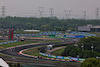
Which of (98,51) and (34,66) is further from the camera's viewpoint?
(98,51)

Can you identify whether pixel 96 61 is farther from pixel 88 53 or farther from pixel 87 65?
pixel 88 53

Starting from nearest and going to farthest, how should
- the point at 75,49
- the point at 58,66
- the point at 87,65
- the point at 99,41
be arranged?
1. the point at 87,65
2. the point at 58,66
3. the point at 75,49
4. the point at 99,41

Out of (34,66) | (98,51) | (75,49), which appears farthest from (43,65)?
(98,51)

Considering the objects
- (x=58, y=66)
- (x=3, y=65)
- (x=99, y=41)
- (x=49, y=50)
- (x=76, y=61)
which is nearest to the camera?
(x=3, y=65)

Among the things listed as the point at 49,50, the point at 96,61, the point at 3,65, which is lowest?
the point at 49,50

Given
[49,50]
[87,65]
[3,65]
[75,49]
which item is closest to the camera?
[3,65]

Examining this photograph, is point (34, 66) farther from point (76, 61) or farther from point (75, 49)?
point (75, 49)

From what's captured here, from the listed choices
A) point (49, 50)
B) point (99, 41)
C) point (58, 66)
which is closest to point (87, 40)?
point (99, 41)

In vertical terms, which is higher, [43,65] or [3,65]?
[3,65]

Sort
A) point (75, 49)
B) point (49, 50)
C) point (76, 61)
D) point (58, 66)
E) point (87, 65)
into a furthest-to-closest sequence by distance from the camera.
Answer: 1. point (49, 50)
2. point (75, 49)
3. point (76, 61)
4. point (58, 66)
5. point (87, 65)
